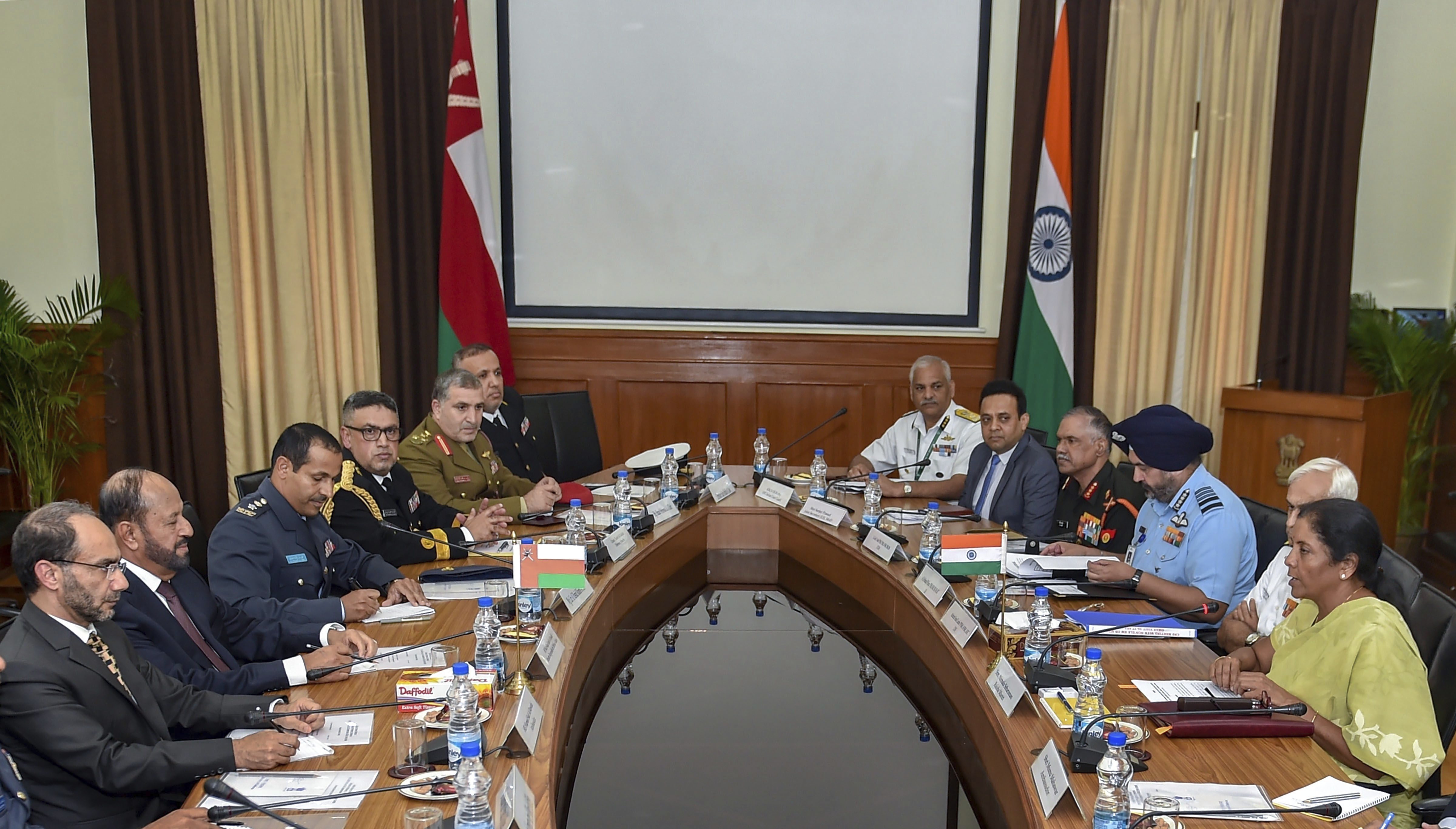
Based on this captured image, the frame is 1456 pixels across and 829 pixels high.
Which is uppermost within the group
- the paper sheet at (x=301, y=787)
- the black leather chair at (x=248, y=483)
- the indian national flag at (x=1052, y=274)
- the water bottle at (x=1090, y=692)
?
the indian national flag at (x=1052, y=274)

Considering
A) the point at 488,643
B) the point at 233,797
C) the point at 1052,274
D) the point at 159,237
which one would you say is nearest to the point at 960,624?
the point at 488,643

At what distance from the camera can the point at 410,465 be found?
12.2 ft

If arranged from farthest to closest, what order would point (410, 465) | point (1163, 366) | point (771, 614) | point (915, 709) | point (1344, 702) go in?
point (1163, 366) < point (410, 465) < point (771, 614) < point (915, 709) < point (1344, 702)

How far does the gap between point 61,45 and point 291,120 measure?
49.5 inches

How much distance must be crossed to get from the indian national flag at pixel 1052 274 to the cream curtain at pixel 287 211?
11.8 feet

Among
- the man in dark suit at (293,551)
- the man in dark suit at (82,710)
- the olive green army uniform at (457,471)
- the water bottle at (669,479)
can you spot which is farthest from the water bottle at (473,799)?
the water bottle at (669,479)

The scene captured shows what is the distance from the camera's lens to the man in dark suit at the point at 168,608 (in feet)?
6.75

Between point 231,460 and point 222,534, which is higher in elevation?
point 222,534

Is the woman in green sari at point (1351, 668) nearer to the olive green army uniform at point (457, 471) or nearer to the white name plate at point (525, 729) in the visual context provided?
the white name plate at point (525, 729)

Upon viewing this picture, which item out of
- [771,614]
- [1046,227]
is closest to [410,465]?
[771,614]

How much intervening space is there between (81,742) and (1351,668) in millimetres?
2308

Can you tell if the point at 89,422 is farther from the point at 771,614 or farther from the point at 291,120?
the point at 771,614

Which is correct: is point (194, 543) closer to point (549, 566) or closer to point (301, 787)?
point (549, 566)

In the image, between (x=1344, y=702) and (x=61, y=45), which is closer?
(x=1344, y=702)
